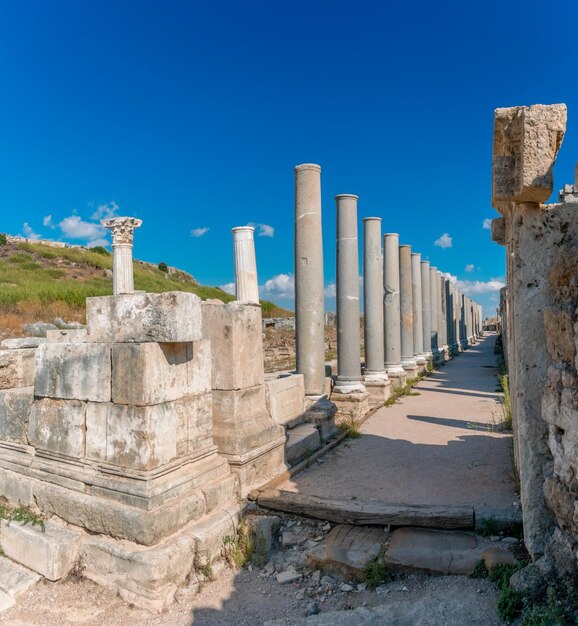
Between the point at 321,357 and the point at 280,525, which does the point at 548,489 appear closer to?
the point at 280,525

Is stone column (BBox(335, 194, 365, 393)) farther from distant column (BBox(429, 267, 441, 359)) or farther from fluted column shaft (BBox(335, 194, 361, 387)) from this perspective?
distant column (BBox(429, 267, 441, 359))

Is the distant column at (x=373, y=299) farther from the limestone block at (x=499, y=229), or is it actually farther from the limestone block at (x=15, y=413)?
the limestone block at (x=15, y=413)

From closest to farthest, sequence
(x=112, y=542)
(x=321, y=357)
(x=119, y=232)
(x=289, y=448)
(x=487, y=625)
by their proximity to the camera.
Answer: (x=487, y=625)
(x=112, y=542)
(x=289, y=448)
(x=119, y=232)
(x=321, y=357)

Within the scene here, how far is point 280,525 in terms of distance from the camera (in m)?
4.80

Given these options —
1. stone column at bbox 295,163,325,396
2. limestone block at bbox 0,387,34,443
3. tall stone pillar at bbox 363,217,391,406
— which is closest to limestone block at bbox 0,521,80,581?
limestone block at bbox 0,387,34,443

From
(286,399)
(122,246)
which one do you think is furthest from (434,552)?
(122,246)

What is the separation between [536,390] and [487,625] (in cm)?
154

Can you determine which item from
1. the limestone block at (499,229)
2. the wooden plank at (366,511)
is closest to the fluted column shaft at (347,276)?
the limestone block at (499,229)

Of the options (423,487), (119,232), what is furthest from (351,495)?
(119,232)

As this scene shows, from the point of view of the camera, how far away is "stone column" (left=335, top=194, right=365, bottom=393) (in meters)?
10.1

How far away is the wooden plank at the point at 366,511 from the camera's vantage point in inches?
169

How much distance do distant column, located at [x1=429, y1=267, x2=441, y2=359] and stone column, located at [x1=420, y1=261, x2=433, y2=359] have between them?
0.71m

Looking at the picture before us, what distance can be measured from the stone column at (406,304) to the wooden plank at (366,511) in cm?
1100

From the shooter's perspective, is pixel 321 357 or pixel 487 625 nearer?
pixel 487 625
